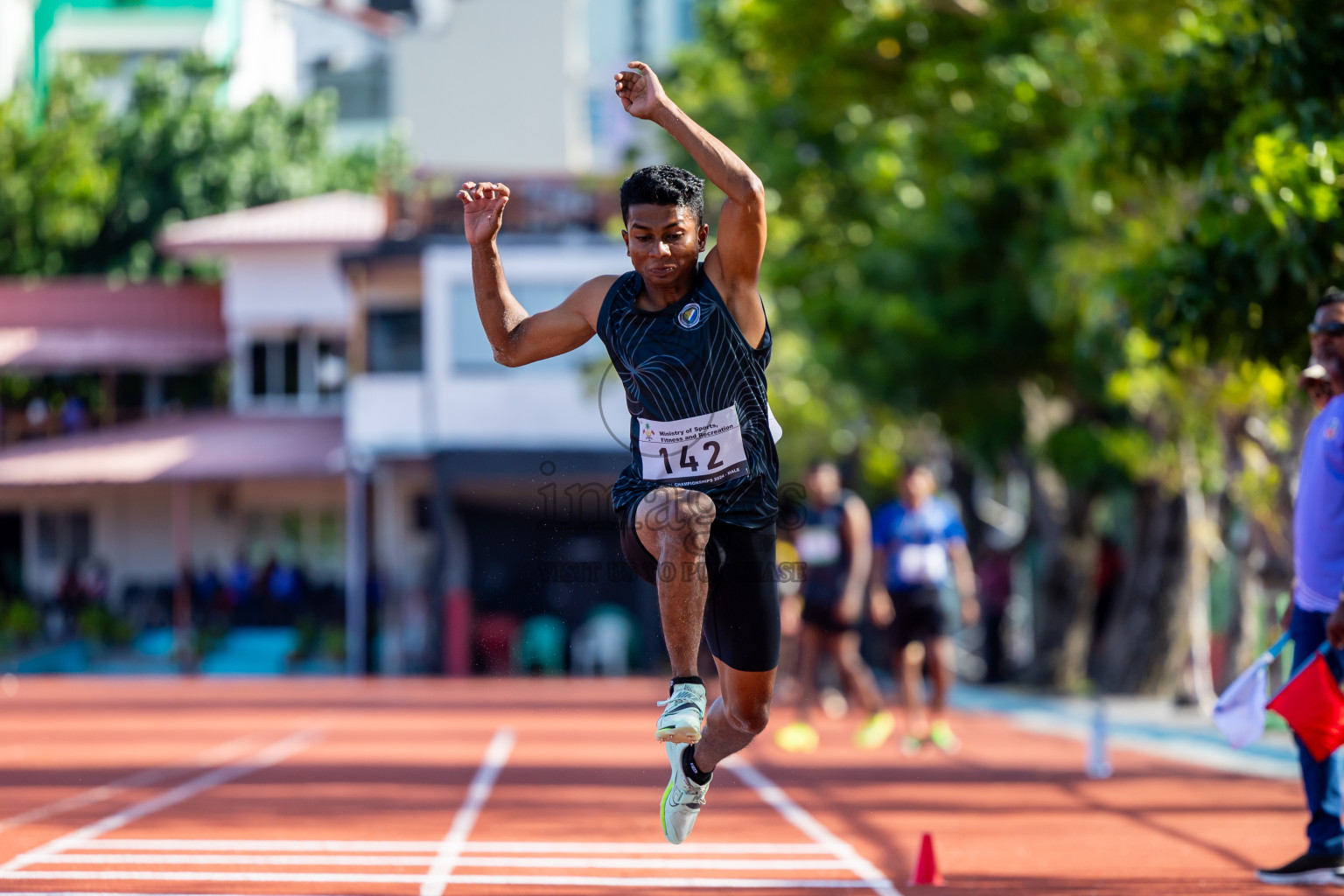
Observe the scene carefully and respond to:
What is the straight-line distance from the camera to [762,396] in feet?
19.9

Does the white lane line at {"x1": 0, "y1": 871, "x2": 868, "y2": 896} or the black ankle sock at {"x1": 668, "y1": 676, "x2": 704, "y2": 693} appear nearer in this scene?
the black ankle sock at {"x1": 668, "y1": 676, "x2": 704, "y2": 693}

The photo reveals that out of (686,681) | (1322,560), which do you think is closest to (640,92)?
(686,681)

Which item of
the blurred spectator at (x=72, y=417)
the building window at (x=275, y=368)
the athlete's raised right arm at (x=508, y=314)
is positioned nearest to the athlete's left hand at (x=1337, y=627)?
the athlete's raised right arm at (x=508, y=314)

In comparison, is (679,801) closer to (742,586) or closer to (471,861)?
(742,586)

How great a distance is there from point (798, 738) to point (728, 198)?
980cm

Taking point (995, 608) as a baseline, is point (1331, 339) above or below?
above

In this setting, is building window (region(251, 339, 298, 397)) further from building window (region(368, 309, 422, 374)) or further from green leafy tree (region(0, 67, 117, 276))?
green leafy tree (region(0, 67, 117, 276))

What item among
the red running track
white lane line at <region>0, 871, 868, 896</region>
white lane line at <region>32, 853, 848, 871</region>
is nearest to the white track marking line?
the red running track

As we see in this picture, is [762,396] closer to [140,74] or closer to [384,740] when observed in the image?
[384,740]

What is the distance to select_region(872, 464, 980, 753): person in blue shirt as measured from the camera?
46.6 feet

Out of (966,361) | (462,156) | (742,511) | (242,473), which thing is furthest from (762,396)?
(462,156)

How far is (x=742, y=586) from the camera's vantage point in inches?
241

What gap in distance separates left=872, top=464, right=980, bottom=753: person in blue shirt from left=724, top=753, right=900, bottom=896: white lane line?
152cm

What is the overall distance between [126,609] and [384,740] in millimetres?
21553
